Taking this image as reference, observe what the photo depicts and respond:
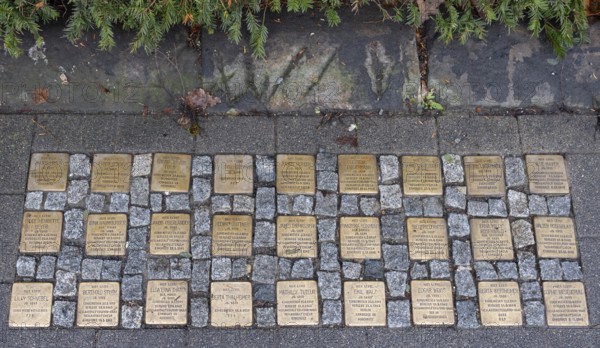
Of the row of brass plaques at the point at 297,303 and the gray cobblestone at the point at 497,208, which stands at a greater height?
the gray cobblestone at the point at 497,208

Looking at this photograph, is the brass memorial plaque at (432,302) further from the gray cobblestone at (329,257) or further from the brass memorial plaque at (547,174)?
the brass memorial plaque at (547,174)

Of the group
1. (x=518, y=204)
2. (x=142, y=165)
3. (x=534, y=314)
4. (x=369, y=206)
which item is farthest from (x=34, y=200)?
(x=534, y=314)

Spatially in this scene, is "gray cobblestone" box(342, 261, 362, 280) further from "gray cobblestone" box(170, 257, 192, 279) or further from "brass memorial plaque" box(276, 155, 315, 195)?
"gray cobblestone" box(170, 257, 192, 279)

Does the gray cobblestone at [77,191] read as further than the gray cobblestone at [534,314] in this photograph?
Yes

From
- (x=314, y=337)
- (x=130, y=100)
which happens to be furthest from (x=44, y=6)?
(x=314, y=337)

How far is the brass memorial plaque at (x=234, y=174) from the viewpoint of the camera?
12.3ft

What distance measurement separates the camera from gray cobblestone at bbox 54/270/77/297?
11.5 feet

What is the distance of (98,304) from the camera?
3.50m

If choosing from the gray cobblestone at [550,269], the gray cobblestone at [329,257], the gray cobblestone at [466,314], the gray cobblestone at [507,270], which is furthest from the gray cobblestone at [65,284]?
the gray cobblestone at [550,269]

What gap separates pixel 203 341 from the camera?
11.4 feet

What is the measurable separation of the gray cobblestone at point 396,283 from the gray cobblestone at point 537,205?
1016 mm

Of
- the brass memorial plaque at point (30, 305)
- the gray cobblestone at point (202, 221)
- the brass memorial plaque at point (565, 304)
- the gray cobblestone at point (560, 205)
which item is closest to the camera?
the brass memorial plaque at point (30, 305)

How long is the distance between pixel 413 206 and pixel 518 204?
2.40 feet

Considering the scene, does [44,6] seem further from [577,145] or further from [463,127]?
[577,145]
